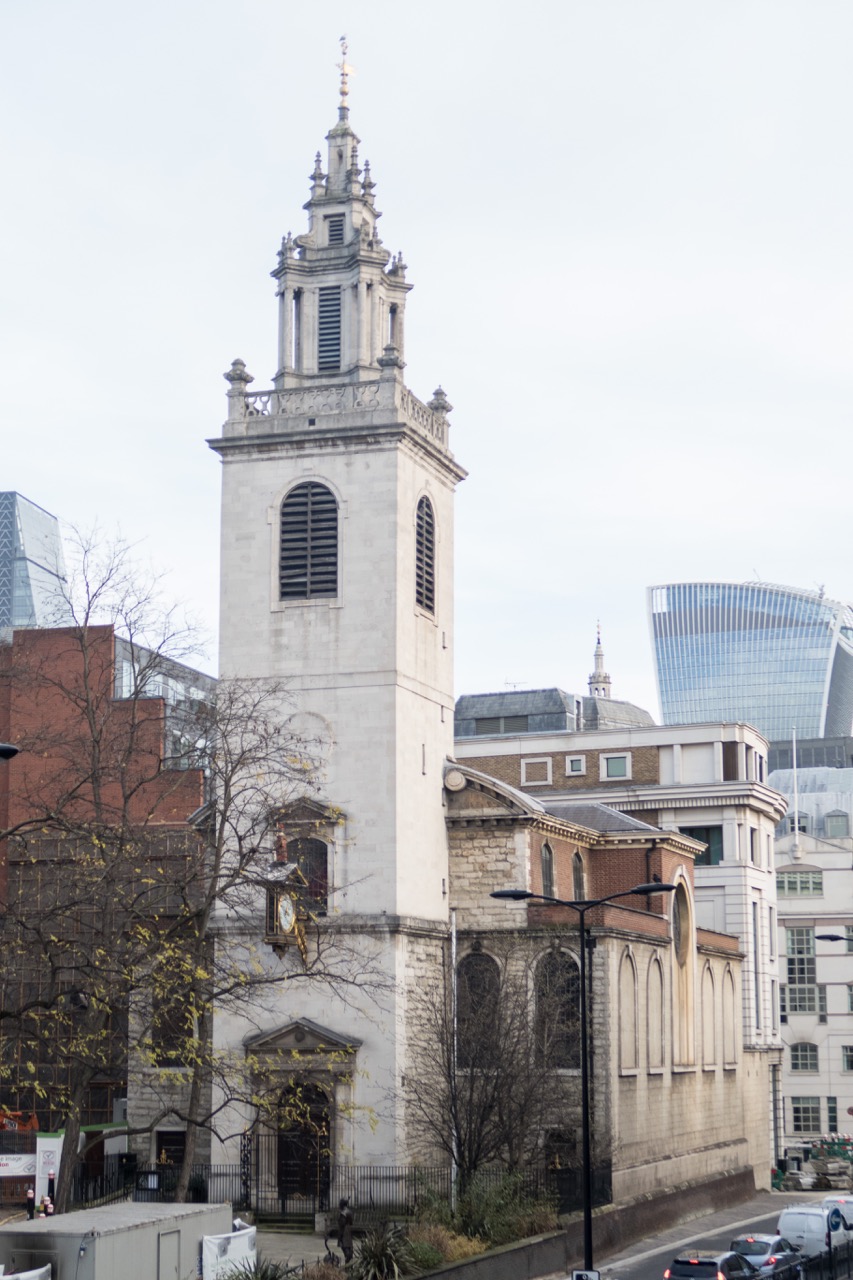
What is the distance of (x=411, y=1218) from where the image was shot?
49.4m

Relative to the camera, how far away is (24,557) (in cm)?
13662

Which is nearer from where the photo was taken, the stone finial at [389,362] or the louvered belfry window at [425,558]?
the stone finial at [389,362]

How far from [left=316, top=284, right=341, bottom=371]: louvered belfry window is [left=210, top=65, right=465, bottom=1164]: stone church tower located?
0.06 meters

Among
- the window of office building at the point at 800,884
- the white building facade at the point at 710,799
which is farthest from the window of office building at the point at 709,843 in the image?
the window of office building at the point at 800,884

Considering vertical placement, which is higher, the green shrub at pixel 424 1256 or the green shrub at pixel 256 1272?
the green shrub at pixel 256 1272

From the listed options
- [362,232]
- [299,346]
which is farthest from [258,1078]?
[362,232]

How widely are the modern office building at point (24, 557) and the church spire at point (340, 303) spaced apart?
7045 cm

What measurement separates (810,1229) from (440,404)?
27895 millimetres

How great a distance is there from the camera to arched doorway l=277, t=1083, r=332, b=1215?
173ft

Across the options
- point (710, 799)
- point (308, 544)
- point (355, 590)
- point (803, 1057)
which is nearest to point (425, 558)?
point (355, 590)

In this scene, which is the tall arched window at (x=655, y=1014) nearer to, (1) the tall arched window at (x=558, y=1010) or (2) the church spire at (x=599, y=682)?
(1) the tall arched window at (x=558, y=1010)

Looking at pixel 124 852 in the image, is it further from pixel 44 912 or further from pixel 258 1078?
pixel 258 1078

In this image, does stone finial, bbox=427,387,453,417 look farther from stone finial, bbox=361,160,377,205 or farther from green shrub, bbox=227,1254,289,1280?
green shrub, bbox=227,1254,289,1280

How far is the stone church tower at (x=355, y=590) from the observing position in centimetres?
5466
